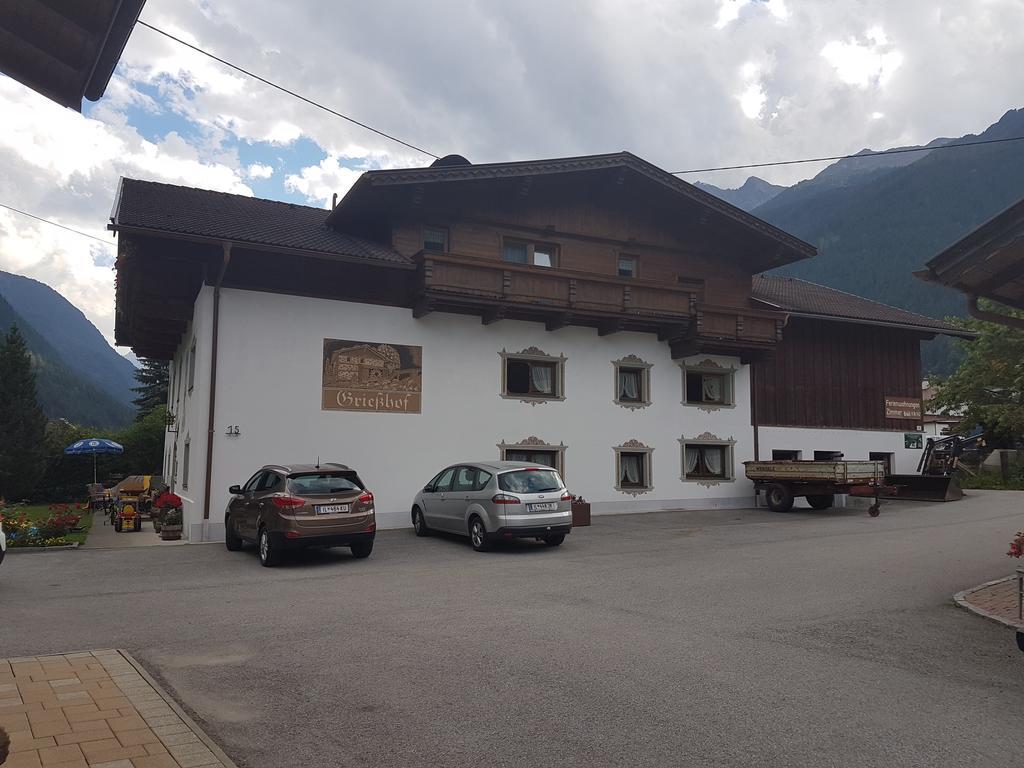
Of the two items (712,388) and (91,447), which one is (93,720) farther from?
(91,447)

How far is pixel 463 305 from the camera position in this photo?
19.6 m

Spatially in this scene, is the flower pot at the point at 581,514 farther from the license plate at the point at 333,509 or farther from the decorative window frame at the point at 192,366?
the decorative window frame at the point at 192,366

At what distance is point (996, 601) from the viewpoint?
8.90 m

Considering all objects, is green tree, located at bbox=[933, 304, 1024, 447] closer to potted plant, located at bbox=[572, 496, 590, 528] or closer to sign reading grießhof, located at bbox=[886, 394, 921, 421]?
sign reading grießhof, located at bbox=[886, 394, 921, 421]

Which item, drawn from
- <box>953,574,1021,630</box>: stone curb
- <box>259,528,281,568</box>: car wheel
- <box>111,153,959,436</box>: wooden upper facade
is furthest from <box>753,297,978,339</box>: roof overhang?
<box>259,528,281,568</box>: car wheel

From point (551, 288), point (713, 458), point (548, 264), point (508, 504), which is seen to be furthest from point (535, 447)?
point (508, 504)

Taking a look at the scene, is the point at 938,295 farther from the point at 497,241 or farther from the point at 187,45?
the point at 187,45

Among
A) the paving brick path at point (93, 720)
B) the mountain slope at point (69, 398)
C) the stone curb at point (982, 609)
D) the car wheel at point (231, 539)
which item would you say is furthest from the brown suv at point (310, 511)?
the mountain slope at point (69, 398)

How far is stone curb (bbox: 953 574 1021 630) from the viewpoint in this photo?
7.79 metres

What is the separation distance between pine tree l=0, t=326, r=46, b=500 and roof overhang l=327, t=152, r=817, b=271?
1898cm

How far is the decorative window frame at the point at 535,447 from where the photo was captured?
808 inches

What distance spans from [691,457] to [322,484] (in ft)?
45.3

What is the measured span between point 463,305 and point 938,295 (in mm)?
84502

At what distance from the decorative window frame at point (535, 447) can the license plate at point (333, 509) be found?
7.98m
